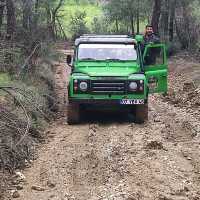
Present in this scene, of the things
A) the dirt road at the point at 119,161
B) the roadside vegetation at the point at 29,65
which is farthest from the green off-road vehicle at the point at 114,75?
the roadside vegetation at the point at 29,65

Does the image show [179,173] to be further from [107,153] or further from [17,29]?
[17,29]

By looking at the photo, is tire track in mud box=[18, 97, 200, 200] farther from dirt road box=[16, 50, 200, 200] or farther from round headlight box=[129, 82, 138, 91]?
round headlight box=[129, 82, 138, 91]

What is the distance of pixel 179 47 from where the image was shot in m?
36.5

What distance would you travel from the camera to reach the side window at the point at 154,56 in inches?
611

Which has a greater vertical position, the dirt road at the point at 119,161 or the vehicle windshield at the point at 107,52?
the vehicle windshield at the point at 107,52

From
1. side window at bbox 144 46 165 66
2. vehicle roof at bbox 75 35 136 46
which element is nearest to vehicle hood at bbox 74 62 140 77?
side window at bbox 144 46 165 66

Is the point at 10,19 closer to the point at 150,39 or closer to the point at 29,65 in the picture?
the point at 29,65

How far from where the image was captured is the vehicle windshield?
1517 cm

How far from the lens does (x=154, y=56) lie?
15.8 meters

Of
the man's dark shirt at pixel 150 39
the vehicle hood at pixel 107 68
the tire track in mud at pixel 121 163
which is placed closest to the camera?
the tire track in mud at pixel 121 163

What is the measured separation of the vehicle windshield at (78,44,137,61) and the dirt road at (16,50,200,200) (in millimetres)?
1536

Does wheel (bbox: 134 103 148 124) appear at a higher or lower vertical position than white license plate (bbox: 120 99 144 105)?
lower

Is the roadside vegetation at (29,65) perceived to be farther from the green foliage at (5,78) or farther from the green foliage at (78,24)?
the green foliage at (78,24)

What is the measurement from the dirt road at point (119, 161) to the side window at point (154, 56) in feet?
4.52
